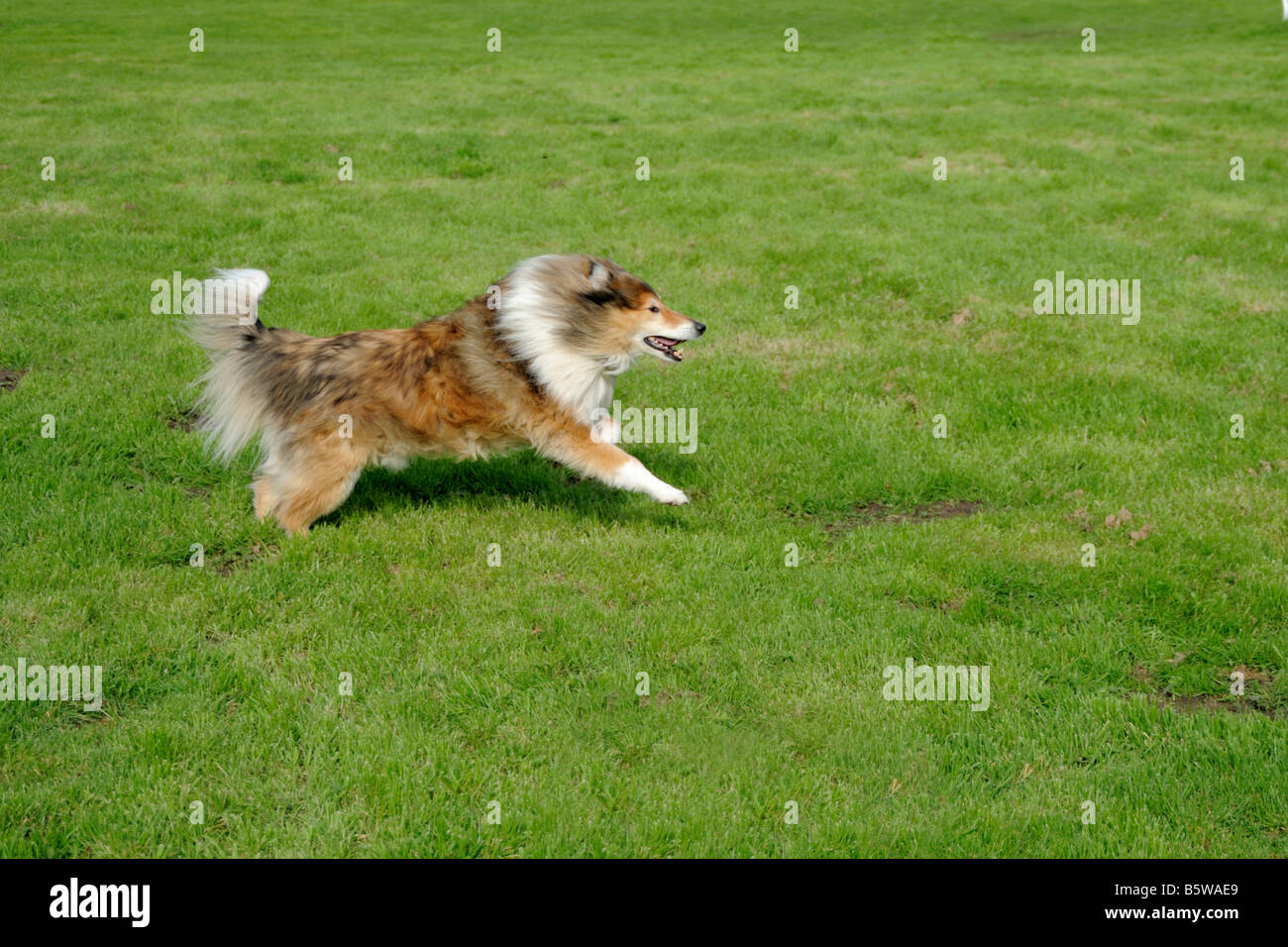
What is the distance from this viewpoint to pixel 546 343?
7707mm

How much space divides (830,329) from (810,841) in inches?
316

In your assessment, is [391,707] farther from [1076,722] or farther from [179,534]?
[1076,722]

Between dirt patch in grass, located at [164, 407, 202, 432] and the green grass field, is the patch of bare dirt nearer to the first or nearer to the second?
the green grass field

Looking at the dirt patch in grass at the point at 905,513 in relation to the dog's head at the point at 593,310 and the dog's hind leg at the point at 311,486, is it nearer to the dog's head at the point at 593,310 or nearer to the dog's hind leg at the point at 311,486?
the dog's head at the point at 593,310

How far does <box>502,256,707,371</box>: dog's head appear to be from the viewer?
7719 millimetres

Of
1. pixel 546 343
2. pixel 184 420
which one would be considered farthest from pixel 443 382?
pixel 184 420

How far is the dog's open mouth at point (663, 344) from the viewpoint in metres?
7.84

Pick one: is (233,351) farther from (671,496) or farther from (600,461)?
(671,496)

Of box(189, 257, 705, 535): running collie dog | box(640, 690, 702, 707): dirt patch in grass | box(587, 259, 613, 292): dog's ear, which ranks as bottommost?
box(640, 690, 702, 707): dirt patch in grass

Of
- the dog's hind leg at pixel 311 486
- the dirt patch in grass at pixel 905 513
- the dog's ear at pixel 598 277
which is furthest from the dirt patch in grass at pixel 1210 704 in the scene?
the dog's hind leg at pixel 311 486

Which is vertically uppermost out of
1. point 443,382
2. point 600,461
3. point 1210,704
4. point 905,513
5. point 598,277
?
point 598,277

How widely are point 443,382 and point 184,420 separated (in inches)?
125

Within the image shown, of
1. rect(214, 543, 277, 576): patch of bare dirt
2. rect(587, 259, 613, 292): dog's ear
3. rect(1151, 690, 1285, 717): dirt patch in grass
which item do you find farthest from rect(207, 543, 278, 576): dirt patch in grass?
rect(1151, 690, 1285, 717): dirt patch in grass
